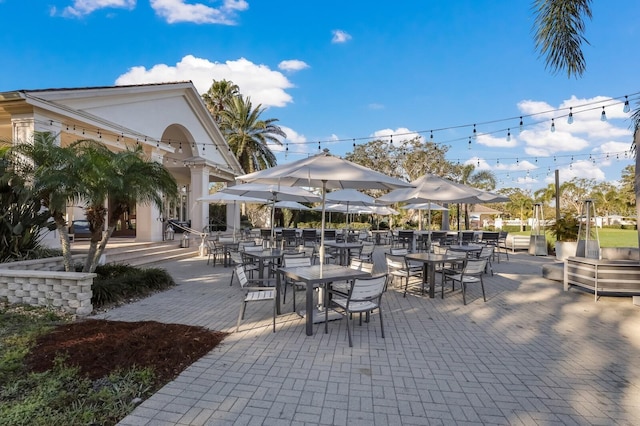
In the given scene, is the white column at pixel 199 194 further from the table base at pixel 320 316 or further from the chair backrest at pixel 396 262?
the table base at pixel 320 316

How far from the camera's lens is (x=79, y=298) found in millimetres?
5566

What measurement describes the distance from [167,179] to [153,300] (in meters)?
2.42

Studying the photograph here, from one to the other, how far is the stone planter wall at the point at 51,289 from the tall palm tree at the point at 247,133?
64.2 ft

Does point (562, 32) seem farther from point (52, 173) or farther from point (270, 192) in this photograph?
point (52, 173)

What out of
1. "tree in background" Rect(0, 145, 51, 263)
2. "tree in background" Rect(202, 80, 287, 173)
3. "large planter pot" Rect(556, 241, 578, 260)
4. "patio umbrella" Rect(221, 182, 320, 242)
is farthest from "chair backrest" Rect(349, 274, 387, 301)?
"tree in background" Rect(202, 80, 287, 173)

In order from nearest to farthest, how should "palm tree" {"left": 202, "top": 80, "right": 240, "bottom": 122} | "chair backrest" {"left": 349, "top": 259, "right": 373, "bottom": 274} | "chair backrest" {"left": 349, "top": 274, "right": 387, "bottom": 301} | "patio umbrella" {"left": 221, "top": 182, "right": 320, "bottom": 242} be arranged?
"chair backrest" {"left": 349, "top": 274, "right": 387, "bottom": 301} → "chair backrest" {"left": 349, "top": 259, "right": 373, "bottom": 274} → "patio umbrella" {"left": 221, "top": 182, "right": 320, "bottom": 242} → "palm tree" {"left": 202, "top": 80, "right": 240, "bottom": 122}

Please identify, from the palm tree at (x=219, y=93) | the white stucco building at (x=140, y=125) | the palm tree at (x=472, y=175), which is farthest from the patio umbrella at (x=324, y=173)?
the palm tree at (x=472, y=175)

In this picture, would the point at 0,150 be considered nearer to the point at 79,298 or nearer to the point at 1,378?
the point at 79,298

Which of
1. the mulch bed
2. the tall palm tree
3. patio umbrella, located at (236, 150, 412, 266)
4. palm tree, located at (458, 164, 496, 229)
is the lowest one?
the mulch bed

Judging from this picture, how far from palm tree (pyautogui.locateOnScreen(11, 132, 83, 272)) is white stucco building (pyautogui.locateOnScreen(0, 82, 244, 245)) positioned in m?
1.16

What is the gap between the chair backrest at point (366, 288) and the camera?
14.8 feet

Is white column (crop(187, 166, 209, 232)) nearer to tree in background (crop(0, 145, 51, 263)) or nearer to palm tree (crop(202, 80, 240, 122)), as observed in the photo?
tree in background (crop(0, 145, 51, 263))

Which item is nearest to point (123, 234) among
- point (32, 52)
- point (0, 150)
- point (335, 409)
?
point (32, 52)

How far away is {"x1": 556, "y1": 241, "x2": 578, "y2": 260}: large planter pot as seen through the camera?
39.0 ft
